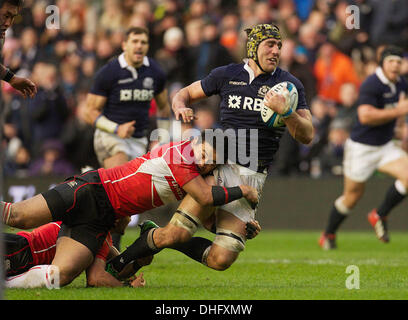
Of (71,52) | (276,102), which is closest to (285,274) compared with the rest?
(276,102)

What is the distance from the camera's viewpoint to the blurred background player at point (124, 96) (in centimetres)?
1055

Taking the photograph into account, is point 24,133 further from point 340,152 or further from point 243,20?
point 340,152

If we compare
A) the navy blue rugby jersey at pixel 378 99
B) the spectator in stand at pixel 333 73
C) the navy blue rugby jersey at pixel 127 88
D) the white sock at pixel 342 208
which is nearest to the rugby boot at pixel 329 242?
the white sock at pixel 342 208

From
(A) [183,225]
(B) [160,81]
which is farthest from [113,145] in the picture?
(A) [183,225]

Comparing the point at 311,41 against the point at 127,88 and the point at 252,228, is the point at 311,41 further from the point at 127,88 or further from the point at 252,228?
the point at 252,228

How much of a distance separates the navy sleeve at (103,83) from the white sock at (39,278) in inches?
153

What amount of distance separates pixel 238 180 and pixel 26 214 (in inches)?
74.4

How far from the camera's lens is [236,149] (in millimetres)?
7664

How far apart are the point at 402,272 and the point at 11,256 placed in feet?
13.0

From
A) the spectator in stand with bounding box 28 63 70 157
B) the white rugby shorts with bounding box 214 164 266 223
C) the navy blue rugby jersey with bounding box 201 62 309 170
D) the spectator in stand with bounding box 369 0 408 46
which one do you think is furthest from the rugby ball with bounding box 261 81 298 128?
the spectator in stand with bounding box 28 63 70 157

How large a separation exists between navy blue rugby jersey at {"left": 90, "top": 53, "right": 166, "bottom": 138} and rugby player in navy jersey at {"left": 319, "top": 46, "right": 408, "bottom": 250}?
2985 mm

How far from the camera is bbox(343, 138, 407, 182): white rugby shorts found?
11922 millimetres

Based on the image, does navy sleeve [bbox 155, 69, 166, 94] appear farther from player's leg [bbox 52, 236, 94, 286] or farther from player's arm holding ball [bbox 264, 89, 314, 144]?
player's leg [bbox 52, 236, 94, 286]

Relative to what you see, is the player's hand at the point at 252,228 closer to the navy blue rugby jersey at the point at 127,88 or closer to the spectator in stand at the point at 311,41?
the navy blue rugby jersey at the point at 127,88
